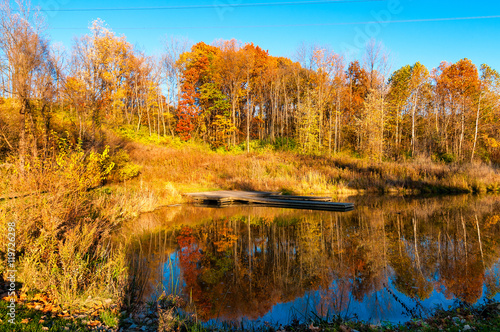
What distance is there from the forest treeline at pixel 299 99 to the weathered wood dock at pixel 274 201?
12760 mm

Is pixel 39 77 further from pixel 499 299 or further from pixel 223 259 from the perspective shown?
pixel 499 299

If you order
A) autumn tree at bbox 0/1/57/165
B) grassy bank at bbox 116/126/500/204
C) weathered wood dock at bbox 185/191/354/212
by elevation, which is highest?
autumn tree at bbox 0/1/57/165

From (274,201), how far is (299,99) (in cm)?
2224

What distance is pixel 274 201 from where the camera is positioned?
14812 mm

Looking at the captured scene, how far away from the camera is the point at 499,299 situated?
179 inches

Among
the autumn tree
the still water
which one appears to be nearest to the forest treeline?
the autumn tree

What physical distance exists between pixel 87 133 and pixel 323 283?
21102mm

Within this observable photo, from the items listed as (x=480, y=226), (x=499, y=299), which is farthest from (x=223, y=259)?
(x=480, y=226)

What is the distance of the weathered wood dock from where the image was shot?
43.9 ft

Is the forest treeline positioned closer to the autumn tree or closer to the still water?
the autumn tree

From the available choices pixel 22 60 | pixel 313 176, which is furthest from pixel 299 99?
pixel 22 60

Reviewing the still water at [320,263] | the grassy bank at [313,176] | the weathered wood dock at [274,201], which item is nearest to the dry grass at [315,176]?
the grassy bank at [313,176]

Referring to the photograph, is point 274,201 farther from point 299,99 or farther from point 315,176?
point 299,99

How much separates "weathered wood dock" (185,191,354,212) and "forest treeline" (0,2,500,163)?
41.9 feet
